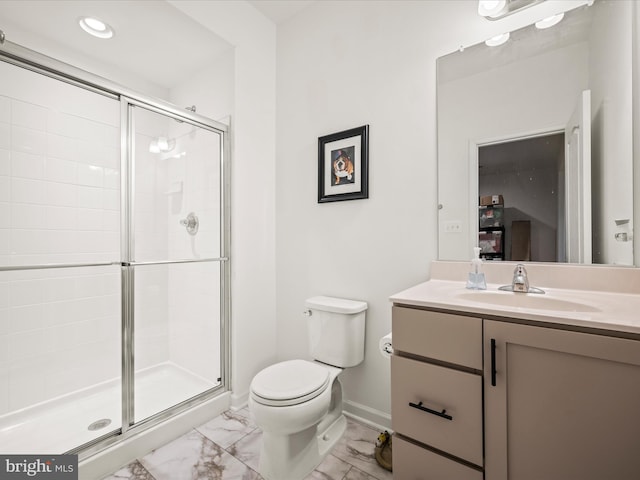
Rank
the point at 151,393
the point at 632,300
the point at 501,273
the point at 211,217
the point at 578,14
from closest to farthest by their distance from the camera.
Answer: the point at 632,300 < the point at 578,14 < the point at 501,273 < the point at 151,393 < the point at 211,217

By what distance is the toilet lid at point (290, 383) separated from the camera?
1298mm

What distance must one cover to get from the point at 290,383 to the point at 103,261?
1475 mm

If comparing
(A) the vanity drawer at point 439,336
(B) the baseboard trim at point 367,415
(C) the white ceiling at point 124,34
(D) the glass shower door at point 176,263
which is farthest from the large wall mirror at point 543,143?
(C) the white ceiling at point 124,34

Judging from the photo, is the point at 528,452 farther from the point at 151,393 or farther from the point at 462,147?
the point at 151,393

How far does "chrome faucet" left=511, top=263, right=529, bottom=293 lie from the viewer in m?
1.22

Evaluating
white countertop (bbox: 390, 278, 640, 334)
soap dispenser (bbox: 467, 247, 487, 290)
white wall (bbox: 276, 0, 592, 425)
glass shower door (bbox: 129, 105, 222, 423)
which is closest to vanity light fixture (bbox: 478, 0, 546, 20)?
white wall (bbox: 276, 0, 592, 425)

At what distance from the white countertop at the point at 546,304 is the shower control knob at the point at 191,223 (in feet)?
4.75

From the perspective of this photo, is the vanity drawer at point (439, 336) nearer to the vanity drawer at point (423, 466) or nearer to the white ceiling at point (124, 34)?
the vanity drawer at point (423, 466)

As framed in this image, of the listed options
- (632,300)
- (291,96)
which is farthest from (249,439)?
(291,96)

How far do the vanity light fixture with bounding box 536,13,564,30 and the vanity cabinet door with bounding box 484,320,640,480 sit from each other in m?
1.31

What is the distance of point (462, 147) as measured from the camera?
4.93 ft

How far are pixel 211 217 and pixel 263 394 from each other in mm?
1210

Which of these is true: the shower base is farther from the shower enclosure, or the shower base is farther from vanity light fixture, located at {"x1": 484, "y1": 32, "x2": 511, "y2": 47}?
vanity light fixture, located at {"x1": 484, "y1": 32, "x2": 511, "y2": 47}

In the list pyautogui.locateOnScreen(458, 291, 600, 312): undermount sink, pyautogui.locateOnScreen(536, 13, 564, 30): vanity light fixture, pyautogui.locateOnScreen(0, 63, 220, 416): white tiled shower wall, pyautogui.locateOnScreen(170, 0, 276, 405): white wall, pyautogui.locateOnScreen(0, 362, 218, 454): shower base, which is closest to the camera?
pyautogui.locateOnScreen(458, 291, 600, 312): undermount sink
